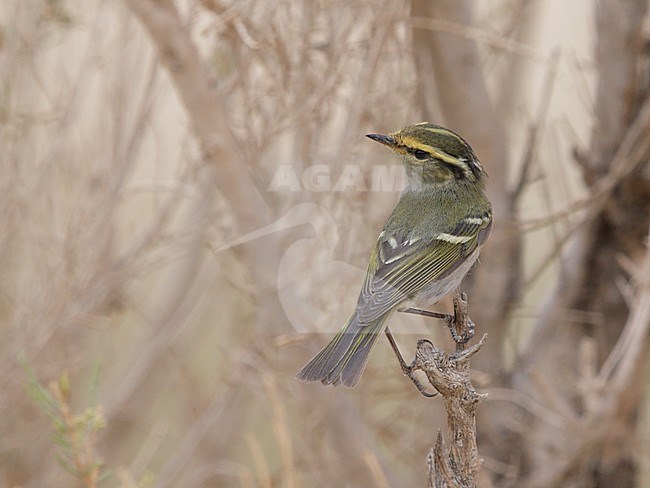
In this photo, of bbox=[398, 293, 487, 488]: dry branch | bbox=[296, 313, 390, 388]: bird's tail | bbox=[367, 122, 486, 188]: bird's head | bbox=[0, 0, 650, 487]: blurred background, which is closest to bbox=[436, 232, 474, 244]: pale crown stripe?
bbox=[367, 122, 486, 188]: bird's head

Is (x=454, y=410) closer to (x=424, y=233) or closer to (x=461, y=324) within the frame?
(x=461, y=324)

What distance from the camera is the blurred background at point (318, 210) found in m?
3.82

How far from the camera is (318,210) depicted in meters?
3.96

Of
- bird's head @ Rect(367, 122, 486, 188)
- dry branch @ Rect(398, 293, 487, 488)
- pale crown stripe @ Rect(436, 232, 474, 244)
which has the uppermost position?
bird's head @ Rect(367, 122, 486, 188)

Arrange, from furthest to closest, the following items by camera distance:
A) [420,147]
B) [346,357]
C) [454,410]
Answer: [420,147] < [346,357] < [454,410]

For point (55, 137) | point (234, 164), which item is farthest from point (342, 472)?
point (55, 137)

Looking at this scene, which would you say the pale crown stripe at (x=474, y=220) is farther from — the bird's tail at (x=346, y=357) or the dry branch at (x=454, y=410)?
the dry branch at (x=454, y=410)

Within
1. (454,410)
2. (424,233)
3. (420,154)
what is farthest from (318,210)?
(454,410)

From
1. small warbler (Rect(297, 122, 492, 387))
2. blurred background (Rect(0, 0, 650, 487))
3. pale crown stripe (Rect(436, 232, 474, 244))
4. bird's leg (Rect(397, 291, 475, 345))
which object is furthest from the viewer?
blurred background (Rect(0, 0, 650, 487))

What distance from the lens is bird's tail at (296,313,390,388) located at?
7.58 ft

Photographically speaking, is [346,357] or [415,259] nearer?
[346,357]

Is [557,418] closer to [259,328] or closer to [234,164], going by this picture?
[259,328]

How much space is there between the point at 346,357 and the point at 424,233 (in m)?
0.58

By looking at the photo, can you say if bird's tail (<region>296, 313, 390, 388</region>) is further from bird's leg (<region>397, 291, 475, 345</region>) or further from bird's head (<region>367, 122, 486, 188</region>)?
bird's head (<region>367, 122, 486, 188</region>)
